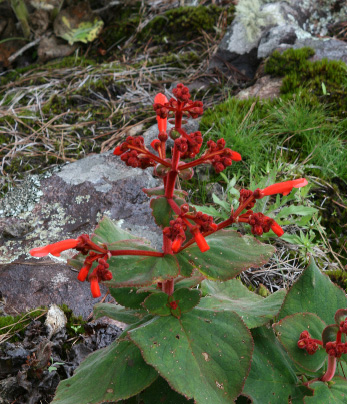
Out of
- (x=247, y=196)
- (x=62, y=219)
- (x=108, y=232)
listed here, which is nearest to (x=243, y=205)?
(x=247, y=196)

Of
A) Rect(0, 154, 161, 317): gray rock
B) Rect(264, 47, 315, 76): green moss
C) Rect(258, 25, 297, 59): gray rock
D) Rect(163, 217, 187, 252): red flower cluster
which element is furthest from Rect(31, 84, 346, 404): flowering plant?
Rect(258, 25, 297, 59): gray rock

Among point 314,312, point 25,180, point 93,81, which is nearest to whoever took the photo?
point 314,312

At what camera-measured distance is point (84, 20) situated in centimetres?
462

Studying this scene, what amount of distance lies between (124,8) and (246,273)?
373cm

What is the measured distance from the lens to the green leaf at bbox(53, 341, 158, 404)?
4.12ft

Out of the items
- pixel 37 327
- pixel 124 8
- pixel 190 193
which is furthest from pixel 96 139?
pixel 124 8

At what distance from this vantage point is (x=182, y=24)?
4441 millimetres

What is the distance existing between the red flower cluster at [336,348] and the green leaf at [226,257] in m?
0.28

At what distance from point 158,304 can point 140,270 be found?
16cm

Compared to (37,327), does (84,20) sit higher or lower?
higher

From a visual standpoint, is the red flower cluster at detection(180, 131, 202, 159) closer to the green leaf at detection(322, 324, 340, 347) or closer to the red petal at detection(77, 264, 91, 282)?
the red petal at detection(77, 264, 91, 282)

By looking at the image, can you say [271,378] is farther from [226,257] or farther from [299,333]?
[226,257]

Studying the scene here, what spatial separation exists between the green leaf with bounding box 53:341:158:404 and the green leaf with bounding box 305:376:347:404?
469 millimetres

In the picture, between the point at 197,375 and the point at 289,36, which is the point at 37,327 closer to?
the point at 197,375
